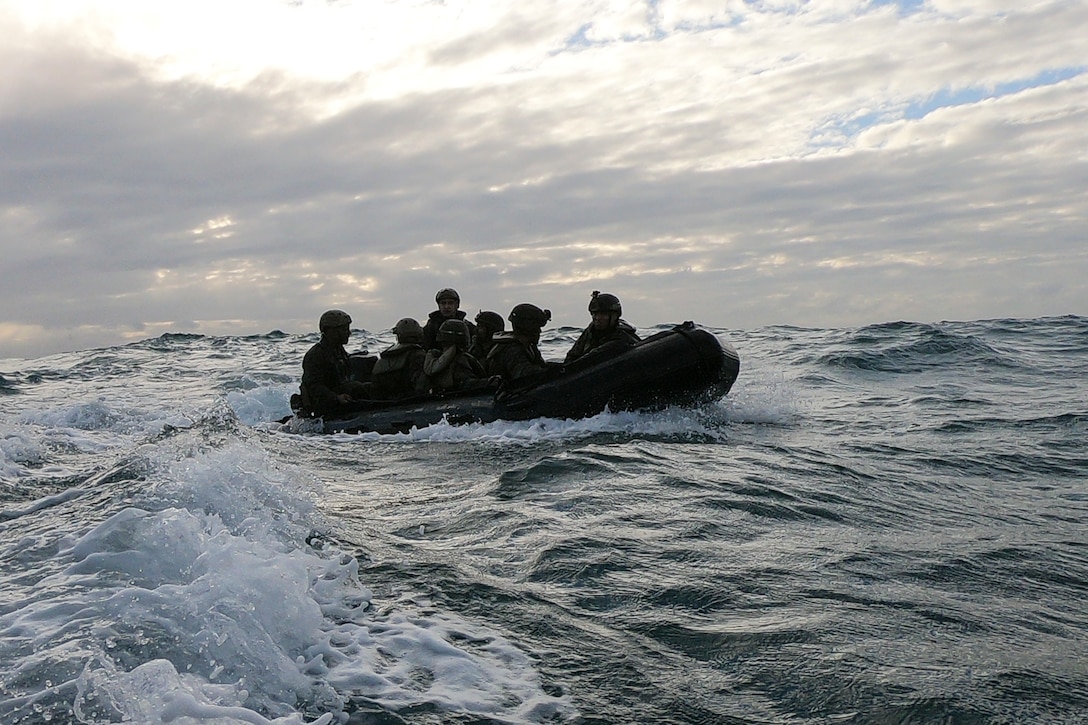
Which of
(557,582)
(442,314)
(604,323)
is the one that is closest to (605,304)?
(604,323)

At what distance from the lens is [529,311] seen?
1240cm

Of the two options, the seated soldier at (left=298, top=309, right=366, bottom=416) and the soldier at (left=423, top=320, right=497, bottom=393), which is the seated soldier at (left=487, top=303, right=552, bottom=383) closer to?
the soldier at (left=423, top=320, right=497, bottom=393)

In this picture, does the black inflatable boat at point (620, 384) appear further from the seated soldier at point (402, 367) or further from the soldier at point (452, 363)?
the seated soldier at point (402, 367)

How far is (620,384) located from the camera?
11.6 metres

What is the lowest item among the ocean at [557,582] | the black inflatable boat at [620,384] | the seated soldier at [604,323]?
the ocean at [557,582]

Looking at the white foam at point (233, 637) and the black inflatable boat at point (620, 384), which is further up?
the black inflatable boat at point (620, 384)

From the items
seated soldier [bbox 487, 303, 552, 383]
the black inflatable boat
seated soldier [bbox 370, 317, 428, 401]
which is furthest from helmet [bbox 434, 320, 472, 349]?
seated soldier [bbox 370, 317, 428, 401]

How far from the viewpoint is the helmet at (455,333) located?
1234cm

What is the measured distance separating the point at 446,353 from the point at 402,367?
1110mm

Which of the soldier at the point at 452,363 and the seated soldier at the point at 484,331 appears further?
the seated soldier at the point at 484,331

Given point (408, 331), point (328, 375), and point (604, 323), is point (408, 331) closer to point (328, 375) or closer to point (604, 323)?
point (328, 375)

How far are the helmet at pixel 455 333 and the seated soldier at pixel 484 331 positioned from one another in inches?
45.9

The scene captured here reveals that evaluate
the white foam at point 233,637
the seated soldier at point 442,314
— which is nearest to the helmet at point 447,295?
the seated soldier at point 442,314

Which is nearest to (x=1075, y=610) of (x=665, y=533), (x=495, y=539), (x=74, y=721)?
(x=665, y=533)
